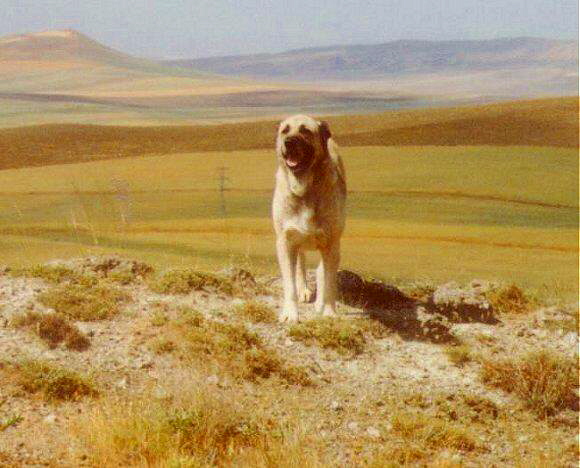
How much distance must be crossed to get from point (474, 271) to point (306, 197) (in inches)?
191

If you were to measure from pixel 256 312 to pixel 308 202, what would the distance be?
1449 mm

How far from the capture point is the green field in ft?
42.6

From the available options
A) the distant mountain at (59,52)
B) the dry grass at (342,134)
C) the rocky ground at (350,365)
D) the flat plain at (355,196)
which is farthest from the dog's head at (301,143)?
the distant mountain at (59,52)

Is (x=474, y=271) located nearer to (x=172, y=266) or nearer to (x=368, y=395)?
(x=172, y=266)

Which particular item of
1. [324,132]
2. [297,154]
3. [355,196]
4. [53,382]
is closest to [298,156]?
[297,154]

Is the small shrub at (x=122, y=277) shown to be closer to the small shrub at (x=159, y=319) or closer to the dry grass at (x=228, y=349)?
the small shrub at (x=159, y=319)

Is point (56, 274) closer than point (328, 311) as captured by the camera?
No

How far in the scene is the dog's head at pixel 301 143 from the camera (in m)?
8.35

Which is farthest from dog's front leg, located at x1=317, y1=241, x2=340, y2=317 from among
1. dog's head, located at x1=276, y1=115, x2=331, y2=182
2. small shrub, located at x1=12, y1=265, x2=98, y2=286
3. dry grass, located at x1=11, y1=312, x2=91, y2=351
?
small shrub, located at x1=12, y1=265, x2=98, y2=286

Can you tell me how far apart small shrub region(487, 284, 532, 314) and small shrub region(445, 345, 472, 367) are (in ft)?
6.66

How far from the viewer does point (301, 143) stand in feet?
27.6

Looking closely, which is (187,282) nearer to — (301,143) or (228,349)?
(228,349)

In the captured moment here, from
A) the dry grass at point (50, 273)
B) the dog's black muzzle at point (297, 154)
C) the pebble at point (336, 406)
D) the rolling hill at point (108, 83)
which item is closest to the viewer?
the pebble at point (336, 406)

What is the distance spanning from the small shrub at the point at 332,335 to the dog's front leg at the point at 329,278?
443mm
